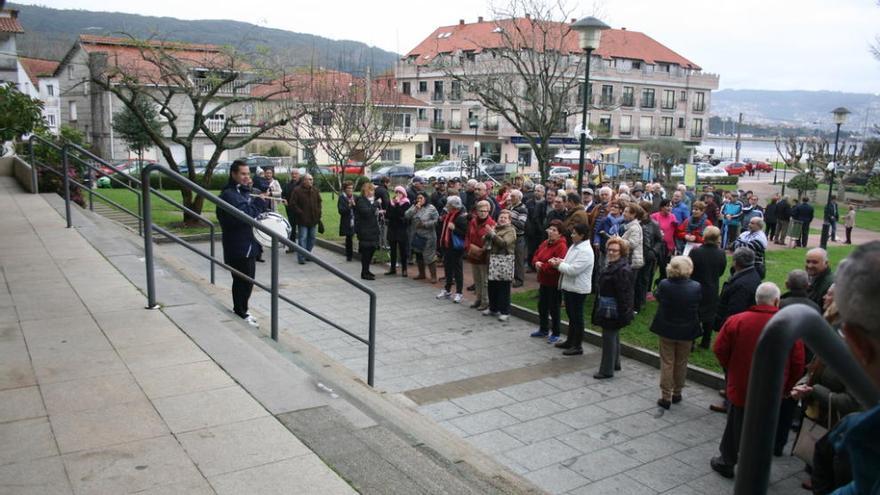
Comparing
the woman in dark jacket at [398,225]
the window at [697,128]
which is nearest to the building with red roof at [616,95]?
the window at [697,128]

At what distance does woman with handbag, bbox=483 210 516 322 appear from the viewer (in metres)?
10.6

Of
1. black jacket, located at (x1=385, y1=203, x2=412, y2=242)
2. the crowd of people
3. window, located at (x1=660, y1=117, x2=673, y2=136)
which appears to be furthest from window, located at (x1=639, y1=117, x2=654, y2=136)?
black jacket, located at (x1=385, y1=203, x2=412, y2=242)

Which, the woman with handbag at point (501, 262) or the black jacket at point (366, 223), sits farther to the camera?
the black jacket at point (366, 223)

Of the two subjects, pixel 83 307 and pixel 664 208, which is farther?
pixel 664 208

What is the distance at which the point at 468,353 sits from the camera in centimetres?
930

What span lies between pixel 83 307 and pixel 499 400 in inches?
173

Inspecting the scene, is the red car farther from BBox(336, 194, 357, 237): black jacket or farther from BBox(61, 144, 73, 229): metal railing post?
BBox(61, 144, 73, 229): metal railing post

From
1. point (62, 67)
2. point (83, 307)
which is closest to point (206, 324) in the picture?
point (83, 307)

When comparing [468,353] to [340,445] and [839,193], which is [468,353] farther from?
[839,193]

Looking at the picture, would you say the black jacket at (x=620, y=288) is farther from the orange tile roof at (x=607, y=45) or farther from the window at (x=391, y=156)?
the orange tile roof at (x=607, y=45)

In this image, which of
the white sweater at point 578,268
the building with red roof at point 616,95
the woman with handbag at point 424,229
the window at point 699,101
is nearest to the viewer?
the white sweater at point 578,268

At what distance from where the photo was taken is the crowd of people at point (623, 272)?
5.46m

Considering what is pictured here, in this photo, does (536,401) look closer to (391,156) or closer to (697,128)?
(391,156)

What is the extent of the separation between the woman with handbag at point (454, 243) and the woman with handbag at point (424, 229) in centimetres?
82
